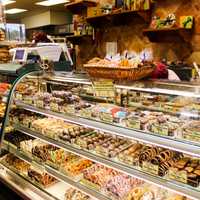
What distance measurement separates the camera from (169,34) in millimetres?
3936

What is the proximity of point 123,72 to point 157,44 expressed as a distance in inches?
102

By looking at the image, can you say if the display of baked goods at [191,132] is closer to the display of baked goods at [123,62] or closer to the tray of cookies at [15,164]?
the display of baked goods at [123,62]

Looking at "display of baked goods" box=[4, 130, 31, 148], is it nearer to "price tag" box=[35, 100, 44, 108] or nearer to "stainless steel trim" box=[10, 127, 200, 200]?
"price tag" box=[35, 100, 44, 108]

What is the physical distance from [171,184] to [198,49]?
2592mm

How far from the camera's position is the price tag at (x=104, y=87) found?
1.92m

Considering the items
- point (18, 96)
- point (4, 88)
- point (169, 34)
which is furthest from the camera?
point (169, 34)

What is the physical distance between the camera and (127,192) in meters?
1.88

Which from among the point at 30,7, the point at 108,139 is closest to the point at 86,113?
the point at 108,139

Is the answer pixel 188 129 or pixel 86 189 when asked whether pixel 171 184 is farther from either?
pixel 86 189

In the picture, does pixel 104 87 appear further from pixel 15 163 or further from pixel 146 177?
pixel 15 163

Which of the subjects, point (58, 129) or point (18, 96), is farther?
point (18, 96)

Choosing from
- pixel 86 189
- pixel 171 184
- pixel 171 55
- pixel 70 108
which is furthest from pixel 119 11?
pixel 171 184

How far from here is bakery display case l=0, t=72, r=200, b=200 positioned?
1583 millimetres

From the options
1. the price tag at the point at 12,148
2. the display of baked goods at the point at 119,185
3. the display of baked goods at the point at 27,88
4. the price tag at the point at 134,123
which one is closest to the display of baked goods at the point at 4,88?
the display of baked goods at the point at 27,88
